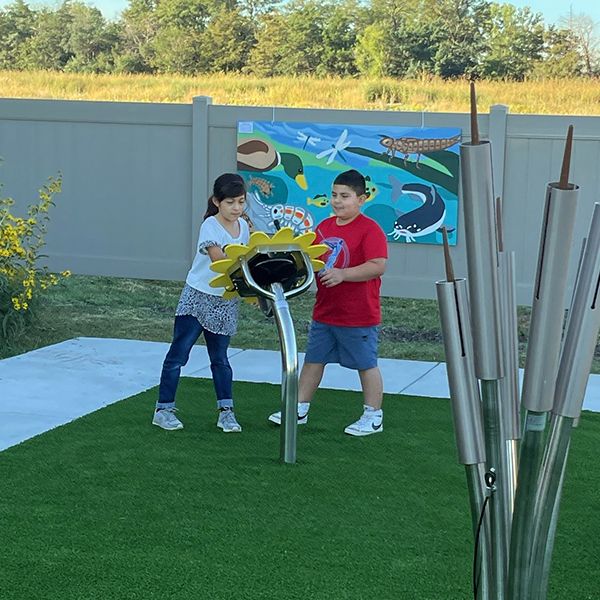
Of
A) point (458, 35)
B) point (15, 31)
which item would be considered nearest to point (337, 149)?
point (458, 35)

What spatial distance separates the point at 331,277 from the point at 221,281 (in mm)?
572

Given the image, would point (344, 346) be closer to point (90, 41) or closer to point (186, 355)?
point (186, 355)

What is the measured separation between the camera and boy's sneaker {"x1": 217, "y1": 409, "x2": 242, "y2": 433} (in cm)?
622

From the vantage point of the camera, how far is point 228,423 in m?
6.22

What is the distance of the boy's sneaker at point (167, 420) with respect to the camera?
6242mm

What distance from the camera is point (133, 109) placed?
11.5 meters

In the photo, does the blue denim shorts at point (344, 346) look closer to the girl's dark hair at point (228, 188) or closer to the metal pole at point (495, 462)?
the girl's dark hair at point (228, 188)

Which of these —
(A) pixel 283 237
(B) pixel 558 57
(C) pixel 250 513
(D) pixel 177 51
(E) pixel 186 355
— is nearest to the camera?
(C) pixel 250 513

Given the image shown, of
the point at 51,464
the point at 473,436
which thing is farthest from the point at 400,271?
the point at 473,436

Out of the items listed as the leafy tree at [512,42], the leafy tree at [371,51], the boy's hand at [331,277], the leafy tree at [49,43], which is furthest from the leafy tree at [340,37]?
the boy's hand at [331,277]

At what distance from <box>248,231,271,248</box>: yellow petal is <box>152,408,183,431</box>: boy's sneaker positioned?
1309 millimetres

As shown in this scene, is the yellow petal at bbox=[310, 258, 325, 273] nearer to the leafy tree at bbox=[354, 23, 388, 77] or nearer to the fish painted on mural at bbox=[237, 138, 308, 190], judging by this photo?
the fish painted on mural at bbox=[237, 138, 308, 190]

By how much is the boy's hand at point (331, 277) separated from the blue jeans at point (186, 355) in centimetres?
71

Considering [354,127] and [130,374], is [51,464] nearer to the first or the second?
[130,374]
